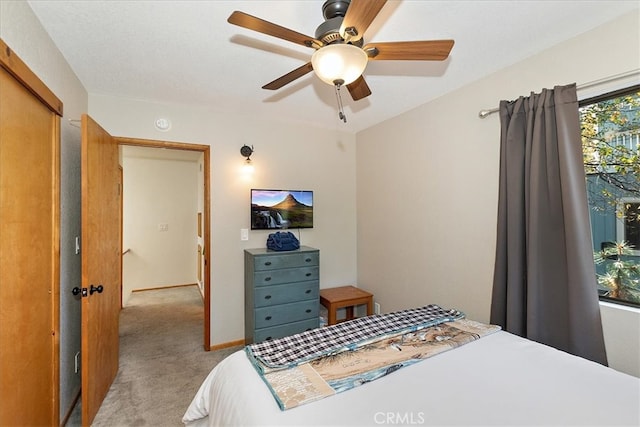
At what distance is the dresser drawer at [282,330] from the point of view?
2.78m

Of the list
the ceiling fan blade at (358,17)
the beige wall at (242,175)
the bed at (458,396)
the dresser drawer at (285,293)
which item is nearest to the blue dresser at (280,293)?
the dresser drawer at (285,293)

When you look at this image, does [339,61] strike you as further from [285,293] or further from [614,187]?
[285,293]

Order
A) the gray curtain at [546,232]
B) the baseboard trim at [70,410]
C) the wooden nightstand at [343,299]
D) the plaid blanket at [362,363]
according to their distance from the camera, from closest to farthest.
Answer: the plaid blanket at [362,363], the gray curtain at [546,232], the baseboard trim at [70,410], the wooden nightstand at [343,299]

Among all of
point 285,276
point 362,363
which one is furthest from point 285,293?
point 362,363

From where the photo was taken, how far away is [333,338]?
1.59 metres

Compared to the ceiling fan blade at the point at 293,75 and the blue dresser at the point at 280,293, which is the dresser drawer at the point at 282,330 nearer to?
the blue dresser at the point at 280,293

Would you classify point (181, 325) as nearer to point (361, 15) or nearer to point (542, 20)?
point (361, 15)

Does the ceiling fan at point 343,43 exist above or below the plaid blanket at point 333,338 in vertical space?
above

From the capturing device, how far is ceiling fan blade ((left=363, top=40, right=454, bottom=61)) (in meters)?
1.34

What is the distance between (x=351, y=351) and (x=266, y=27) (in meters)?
1.57

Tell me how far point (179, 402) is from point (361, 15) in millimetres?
2748

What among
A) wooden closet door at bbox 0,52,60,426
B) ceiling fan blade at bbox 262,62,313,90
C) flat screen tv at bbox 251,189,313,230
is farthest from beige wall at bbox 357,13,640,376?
wooden closet door at bbox 0,52,60,426

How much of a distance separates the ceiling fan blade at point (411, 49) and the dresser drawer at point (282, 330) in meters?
2.47

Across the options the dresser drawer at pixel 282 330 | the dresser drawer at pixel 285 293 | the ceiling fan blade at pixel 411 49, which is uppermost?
the ceiling fan blade at pixel 411 49
